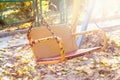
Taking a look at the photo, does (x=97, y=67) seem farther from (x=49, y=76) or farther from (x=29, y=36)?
(x=29, y=36)

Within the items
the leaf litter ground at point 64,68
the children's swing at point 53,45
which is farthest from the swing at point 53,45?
the leaf litter ground at point 64,68

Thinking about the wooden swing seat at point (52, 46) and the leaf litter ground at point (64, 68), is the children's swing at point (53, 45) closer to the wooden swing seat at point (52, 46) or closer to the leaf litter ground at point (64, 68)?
the wooden swing seat at point (52, 46)

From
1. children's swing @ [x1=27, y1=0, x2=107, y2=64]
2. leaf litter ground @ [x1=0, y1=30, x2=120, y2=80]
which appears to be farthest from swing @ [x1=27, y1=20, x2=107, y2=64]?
leaf litter ground @ [x1=0, y1=30, x2=120, y2=80]

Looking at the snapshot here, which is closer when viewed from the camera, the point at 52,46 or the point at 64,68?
the point at 52,46

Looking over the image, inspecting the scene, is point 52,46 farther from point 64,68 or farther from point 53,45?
point 64,68

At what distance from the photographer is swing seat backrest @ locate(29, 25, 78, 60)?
4.62 meters

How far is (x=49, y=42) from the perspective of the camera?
4.85 metres

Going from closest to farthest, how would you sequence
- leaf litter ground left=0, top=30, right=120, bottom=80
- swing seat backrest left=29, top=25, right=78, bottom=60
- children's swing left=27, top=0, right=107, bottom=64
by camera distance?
children's swing left=27, top=0, right=107, bottom=64 → swing seat backrest left=29, top=25, right=78, bottom=60 → leaf litter ground left=0, top=30, right=120, bottom=80

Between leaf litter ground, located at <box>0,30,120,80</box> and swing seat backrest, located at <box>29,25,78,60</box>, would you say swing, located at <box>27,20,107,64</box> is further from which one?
leaf litter ground, located at <box>0,30,120,80</box>

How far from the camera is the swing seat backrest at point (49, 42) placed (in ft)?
15.2

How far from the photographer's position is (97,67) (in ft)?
18.0

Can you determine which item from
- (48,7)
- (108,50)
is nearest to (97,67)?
(108,50)

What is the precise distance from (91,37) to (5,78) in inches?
106

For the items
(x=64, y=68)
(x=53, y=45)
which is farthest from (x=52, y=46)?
(x=64, y=68)
